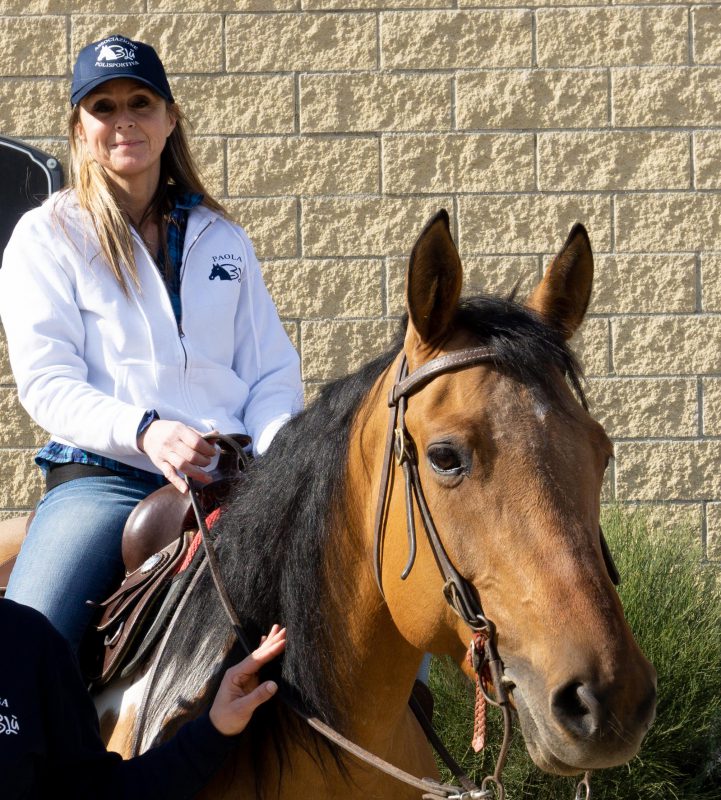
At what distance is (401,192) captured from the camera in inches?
217

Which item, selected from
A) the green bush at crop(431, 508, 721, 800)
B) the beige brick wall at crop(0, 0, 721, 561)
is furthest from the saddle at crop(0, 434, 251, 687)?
the beige brick wall at crop(0, 0, 721, 561)

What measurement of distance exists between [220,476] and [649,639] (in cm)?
223

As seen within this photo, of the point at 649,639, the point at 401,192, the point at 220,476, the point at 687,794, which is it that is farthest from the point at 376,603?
the point at 401,192

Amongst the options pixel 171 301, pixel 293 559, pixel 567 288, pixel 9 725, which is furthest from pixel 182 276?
pixel 9 725

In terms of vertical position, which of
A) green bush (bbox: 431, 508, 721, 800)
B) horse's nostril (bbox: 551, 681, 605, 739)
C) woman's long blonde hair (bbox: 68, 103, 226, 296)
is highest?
woman's long blonde hair (bbox: 68, 103, 226, 296)

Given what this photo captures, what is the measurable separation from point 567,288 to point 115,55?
144cm

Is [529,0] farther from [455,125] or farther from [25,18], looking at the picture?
[25,18]

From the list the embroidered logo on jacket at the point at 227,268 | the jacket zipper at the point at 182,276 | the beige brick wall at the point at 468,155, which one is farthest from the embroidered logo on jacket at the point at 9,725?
the beige brick wall at the point at 468,155

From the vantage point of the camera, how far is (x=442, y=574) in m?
1.96

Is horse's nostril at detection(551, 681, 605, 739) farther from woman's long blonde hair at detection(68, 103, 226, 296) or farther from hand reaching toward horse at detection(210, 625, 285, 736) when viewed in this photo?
woman's long blonde hair at detection(68, 103, 226, 296)

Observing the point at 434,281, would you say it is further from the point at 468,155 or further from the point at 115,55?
the point at 468,155

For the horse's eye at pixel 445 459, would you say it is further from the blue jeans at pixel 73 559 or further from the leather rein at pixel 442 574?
the blue jeans at pixel 73 559

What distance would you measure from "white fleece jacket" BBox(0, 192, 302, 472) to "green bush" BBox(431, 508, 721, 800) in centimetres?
168

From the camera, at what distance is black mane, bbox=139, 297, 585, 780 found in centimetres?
222
